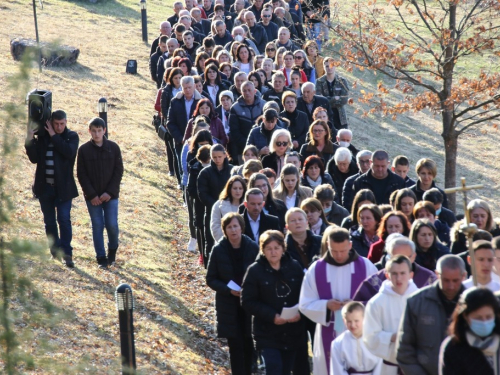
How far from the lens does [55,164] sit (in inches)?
454

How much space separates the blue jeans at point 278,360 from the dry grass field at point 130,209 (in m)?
1.36

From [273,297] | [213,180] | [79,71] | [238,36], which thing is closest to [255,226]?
[273,297]

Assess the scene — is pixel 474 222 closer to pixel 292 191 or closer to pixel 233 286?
pixel 292 191

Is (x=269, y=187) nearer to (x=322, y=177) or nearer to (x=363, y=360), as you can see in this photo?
(x=322, y=177)

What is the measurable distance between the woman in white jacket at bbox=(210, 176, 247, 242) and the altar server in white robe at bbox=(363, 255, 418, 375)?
3807 mm

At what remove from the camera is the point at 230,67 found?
60.6 ft

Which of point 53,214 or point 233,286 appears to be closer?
point 233,286

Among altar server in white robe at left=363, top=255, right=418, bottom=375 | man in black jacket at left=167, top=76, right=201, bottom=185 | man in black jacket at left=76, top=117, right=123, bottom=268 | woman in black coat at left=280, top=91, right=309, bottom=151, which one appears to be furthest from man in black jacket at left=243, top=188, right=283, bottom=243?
man in black jacket at left=167, top=76, right=201, bottom=185

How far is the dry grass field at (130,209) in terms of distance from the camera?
985 centimetres

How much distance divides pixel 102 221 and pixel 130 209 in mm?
3126

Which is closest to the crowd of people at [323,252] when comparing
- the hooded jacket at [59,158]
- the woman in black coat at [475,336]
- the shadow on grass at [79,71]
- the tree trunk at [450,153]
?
the woman in black coat at [475,336]

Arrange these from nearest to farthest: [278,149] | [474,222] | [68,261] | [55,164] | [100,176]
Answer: [474,222], [55,164], [68,261], [100,176], [278,149]

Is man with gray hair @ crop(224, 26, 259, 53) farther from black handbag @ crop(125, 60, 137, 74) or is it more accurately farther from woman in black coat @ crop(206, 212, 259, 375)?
woman in black coat @ crop(206, 212, 259, 375)

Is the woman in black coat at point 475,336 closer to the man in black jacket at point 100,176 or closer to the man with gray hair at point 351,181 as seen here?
the man with gray hair at point 351,181
